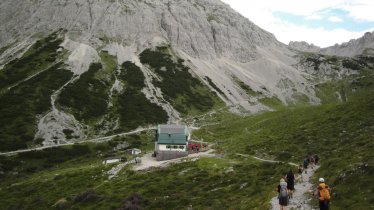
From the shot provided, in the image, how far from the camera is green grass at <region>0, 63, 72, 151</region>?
105688mm

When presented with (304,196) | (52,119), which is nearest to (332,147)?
(304,196)

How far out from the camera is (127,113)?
445ft

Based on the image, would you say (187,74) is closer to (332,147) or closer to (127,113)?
(127,113)

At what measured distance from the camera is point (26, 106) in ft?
404

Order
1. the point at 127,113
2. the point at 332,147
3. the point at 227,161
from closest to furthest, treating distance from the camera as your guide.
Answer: the point at 332,147 < the point at 227,161 < the point at 127,113

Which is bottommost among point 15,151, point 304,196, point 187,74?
point 15,151

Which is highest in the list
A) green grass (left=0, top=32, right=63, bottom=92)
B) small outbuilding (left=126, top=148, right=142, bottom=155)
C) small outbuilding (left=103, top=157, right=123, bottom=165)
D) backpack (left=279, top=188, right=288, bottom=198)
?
green grass (left=0, top=32, right=63, bottom=92)

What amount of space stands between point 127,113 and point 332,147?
297 ft

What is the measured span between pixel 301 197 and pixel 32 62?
15125 centimetres

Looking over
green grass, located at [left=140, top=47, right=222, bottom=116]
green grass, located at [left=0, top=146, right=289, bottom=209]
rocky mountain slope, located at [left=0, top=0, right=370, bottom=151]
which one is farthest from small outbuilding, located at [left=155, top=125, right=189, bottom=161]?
green grass, located at [left=140, top=47, right=222, bottom=116]

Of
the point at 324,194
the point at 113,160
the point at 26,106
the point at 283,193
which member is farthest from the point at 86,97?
the point at 324,194

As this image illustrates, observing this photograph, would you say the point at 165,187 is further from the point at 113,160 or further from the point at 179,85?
the point at 179,85

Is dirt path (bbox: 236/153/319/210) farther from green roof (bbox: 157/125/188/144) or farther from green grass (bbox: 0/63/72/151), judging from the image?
green grass (bbox: 0/63/72/151)

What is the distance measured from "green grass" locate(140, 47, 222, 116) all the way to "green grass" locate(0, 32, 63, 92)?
4232cm
